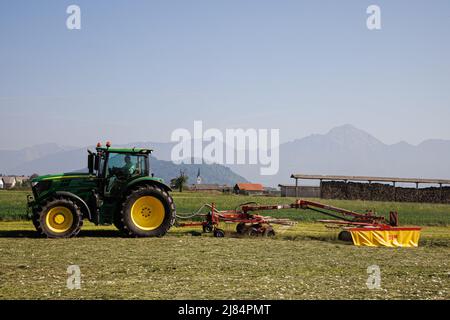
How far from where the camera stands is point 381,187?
50.5 meters

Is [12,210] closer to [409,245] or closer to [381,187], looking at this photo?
[409,245]

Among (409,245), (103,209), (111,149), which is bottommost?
(409,245)

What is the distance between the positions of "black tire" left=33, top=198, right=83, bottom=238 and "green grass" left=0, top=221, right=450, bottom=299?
1.61ft

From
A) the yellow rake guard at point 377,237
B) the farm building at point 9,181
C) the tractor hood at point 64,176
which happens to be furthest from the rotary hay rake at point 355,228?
the farm building at point 9,181

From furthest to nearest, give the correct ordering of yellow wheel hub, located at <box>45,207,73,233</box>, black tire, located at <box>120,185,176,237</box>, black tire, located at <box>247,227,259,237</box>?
black tire, located at <box>247,227,259,237</box> < black tire, located at <box>120,185,176,237</box> < yellow wheel hub, located at <box>45,207,73,233</box>

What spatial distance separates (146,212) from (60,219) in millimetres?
2415

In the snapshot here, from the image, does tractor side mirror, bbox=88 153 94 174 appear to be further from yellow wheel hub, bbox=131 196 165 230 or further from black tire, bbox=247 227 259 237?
black tire, bbox=247 227 259 237

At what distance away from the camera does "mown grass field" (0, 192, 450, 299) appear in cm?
932

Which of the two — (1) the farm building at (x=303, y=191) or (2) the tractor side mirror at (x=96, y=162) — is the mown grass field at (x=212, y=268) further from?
(1) the farm building at (x=303, y=191)

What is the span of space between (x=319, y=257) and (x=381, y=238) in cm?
416

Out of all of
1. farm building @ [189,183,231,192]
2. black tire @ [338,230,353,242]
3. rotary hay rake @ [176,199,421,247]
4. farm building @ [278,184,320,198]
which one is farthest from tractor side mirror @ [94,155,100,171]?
farm building @ [189,183,231,192]

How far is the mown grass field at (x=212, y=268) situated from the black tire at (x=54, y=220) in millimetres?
320
